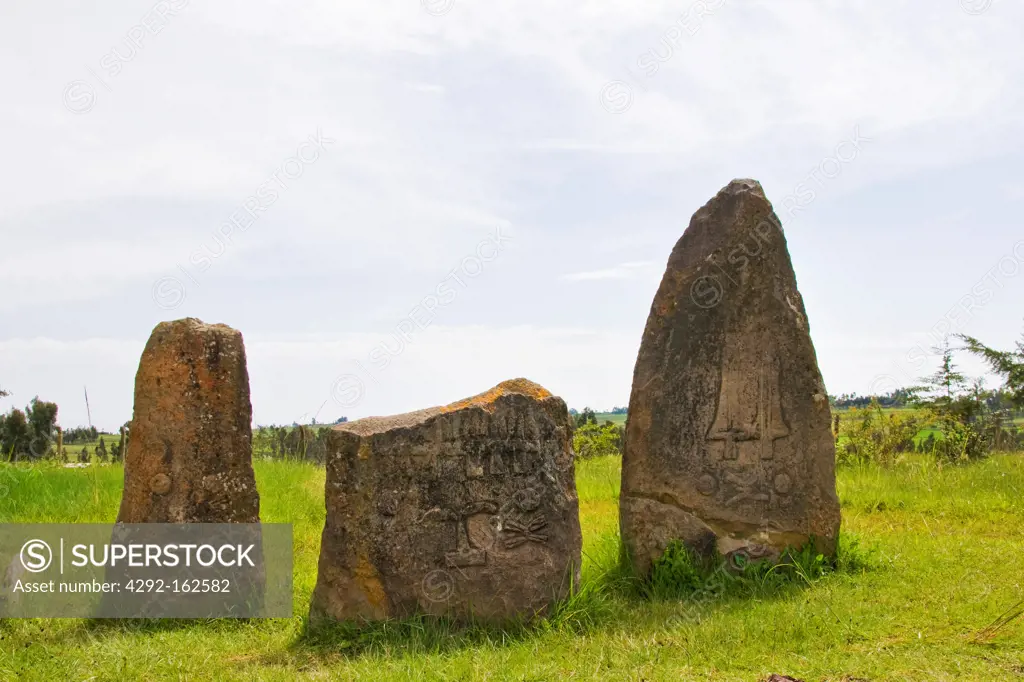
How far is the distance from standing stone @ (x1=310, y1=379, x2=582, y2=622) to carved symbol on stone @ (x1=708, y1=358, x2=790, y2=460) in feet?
5.42

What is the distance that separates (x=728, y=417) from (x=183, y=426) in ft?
14.2

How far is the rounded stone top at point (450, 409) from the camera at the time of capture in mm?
6023

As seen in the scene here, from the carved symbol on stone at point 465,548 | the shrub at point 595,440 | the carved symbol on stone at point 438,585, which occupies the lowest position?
the carved symbol on stone at point 438,585

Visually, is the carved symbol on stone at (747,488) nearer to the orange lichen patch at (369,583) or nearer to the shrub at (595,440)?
the orange lichen patch at (369,583)

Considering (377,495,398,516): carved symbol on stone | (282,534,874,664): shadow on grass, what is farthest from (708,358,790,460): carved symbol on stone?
(377,495,398,516): carved symbol on stone

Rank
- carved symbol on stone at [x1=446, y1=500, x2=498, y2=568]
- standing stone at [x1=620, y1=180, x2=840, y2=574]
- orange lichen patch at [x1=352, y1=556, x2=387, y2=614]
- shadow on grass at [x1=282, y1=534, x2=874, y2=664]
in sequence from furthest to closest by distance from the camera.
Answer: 1. standing stone at [x1=620, y1=180, x2=840, y2=574]
2. carved symbol on stone at [x1=446, y1=500, x2=498, y2=568]
3. orange lichen patch at [x1=352, y1=556, x2=387, y2=614]
4. shadow on grass at [x1=282, y1=534, x2=874, y2=664]

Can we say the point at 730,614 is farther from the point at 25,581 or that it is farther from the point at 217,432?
the point at 25,581

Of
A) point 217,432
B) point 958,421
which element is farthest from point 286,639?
point 958,421

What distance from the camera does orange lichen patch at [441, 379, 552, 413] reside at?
6.24 meters

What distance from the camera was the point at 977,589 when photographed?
6.64m

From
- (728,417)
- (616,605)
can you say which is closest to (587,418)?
(728,417)

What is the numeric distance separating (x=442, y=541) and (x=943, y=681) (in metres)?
3.12

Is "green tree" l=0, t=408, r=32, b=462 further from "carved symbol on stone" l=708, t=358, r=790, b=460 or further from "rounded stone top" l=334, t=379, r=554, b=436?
"carved symbol on stone" l=708, t=358, r=790, b=460

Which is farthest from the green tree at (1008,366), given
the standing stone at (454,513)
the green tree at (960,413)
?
the standing stone at (454,513)
